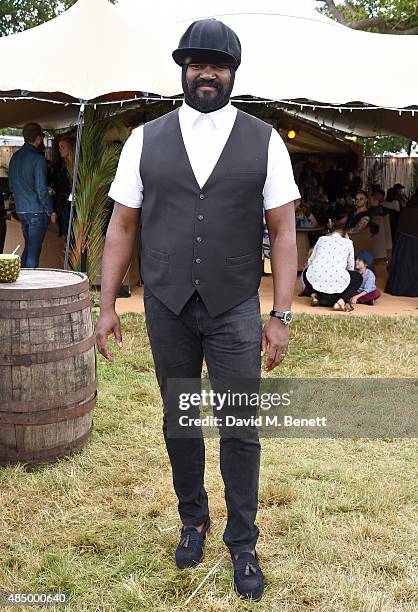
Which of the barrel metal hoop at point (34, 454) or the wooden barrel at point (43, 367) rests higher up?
the wooden barrel at point (43, 367)

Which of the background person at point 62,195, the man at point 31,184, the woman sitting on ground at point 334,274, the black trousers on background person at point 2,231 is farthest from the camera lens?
the black trousers on background person at point 2,231

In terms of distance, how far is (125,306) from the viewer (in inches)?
294

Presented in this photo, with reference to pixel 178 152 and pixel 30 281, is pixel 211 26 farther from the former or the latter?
pixel 30 281

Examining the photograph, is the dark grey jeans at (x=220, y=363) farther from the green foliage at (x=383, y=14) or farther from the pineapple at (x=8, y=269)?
the green foliage at (x=383, y=14)

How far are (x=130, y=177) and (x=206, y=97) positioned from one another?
380 mm

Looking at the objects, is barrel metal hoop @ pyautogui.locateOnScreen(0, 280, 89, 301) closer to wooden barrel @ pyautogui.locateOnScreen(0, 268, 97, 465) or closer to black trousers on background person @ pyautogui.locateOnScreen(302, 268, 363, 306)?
wooden barrel @ pyautogui.locateOnScreen(0, 268, 97, 465)

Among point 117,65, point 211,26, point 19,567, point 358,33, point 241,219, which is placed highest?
point 358,33

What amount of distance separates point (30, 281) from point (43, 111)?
28.8ft

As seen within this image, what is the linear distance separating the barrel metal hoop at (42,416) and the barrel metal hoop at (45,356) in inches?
10.6

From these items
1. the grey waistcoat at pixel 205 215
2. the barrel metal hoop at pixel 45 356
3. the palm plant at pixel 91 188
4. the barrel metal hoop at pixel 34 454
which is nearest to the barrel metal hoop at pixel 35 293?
the barrel metal hoop at pixel 45 356

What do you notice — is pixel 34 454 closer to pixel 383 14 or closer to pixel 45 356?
pixel 45 356

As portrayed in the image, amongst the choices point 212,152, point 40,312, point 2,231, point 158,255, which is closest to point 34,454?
point 40,312

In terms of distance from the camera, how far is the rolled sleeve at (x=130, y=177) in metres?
2.39

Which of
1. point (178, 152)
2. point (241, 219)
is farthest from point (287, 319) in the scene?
point (178, 152)
